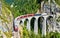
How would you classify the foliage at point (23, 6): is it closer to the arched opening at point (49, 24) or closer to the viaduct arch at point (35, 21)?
the viaduct arch at point (35, 21)

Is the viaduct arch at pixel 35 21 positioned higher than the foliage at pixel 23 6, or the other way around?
the foliage at pixel 23 6

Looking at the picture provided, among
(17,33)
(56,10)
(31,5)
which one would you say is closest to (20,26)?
(17,33)

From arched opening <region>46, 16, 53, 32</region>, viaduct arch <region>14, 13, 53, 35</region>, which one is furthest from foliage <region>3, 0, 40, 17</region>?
arched opening <region>46, 16, 53, 32</region>

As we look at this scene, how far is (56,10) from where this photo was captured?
107 inches

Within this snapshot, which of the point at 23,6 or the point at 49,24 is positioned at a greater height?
the point at 23,6

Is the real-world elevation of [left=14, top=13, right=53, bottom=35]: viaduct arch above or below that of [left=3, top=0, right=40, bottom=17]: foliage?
below

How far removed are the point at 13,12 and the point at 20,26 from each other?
0.20 metres

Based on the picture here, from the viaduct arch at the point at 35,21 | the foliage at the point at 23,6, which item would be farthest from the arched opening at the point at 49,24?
the foliage at the point at 23,6

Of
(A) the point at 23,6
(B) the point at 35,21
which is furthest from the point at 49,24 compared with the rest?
(A) the point at 23,6

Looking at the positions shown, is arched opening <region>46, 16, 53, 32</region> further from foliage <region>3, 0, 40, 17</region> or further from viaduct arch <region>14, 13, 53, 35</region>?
foliage <region>3, 0, 40, 17</region>

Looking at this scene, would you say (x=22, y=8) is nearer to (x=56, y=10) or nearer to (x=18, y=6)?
(x=18, y=6)

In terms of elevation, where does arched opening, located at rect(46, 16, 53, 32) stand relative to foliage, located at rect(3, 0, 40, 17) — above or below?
below

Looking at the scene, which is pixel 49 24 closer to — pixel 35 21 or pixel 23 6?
pixel 35 21

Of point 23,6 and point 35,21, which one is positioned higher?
point 23,6
